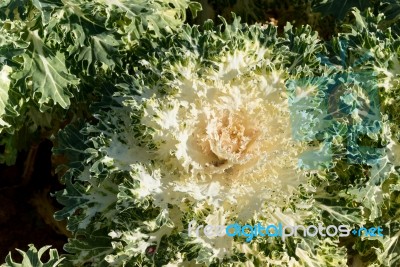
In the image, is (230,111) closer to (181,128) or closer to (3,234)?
(181,128)

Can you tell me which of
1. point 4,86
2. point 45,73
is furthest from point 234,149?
point 4,86

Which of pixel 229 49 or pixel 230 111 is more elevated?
pixel 229 49

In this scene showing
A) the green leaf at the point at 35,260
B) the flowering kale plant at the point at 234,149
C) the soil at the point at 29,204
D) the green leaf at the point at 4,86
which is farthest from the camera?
the soil at the point at 29,204

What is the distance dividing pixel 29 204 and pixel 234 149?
229 cm

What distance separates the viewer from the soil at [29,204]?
407 cm

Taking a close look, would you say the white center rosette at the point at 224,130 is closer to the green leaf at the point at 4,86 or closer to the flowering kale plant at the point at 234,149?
the flowering kale plant at the point at 234,149

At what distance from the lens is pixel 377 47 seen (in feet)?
8.23

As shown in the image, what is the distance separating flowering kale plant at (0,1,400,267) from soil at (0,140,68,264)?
1470mm

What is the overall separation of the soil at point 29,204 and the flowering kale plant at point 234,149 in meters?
1.47

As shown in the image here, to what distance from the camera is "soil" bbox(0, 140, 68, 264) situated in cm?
407

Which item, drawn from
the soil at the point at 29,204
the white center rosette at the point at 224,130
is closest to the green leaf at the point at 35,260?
the white center rosette at the point at 224,130

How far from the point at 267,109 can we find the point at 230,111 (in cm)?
15

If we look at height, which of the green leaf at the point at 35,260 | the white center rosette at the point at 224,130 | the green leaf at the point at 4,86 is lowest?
the green leaf at the point at 35,260

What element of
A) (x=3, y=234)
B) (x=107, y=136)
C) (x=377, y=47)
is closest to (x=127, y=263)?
(x=107, y=136)
